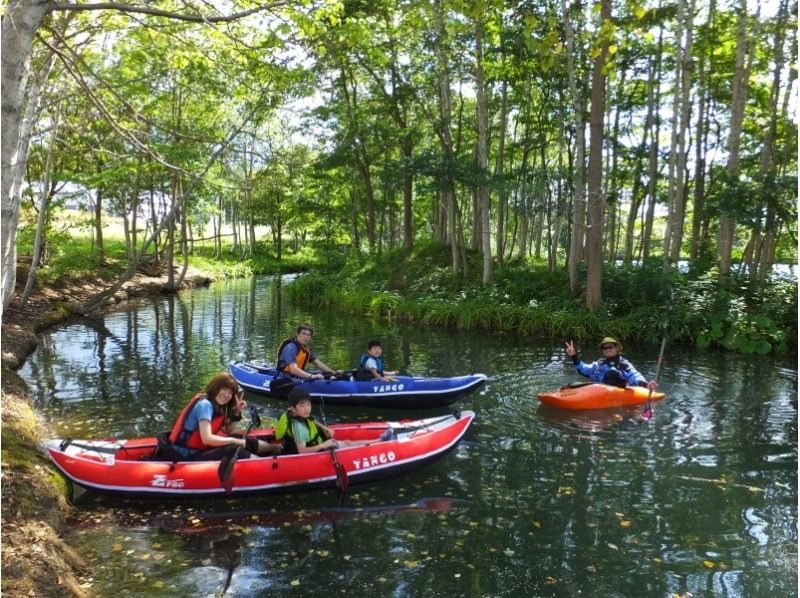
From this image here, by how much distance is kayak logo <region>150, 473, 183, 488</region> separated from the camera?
636 centimetres

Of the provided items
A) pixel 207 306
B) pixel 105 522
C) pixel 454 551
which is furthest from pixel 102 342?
pixel 454 551

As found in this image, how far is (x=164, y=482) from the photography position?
6.38 m

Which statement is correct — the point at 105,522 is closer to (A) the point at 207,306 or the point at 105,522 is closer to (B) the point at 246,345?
(B) the point at 246,345

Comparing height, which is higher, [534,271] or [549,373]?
[534,271]

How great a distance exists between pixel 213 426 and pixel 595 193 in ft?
40.5

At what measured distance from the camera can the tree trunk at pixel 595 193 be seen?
50.0ft

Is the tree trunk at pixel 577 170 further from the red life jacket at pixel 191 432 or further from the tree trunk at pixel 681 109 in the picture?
the red life jacket at pixel 191 432

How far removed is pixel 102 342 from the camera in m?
15.6

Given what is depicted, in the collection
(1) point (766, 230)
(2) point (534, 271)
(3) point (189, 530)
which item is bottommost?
(3) point (189, 530)

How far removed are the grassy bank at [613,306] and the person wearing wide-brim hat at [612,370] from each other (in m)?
4.95

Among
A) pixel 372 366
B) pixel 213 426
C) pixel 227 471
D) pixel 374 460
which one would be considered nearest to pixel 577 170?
pixel 372 366

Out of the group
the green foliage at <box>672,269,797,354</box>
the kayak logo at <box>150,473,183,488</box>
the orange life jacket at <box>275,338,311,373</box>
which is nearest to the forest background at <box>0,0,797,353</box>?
the green foliage at <box>672,269,797,354</box>

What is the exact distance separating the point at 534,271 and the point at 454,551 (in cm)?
1567

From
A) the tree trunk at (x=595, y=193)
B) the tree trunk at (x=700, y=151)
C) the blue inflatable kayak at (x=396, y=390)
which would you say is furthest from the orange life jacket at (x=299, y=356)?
the tree trunk at (x=700, y=151)
